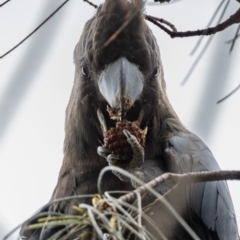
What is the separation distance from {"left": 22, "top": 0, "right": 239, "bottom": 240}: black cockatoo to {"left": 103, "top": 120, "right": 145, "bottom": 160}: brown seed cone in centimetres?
3

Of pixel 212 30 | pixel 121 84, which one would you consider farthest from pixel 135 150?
pixel 212 30

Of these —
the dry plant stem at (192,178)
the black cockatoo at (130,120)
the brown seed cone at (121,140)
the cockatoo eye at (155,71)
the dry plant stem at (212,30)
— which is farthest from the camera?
the cockatoo eye at (155,71)

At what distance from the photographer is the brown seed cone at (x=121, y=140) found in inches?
100

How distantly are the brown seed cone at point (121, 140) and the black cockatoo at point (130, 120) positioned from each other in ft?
0.10

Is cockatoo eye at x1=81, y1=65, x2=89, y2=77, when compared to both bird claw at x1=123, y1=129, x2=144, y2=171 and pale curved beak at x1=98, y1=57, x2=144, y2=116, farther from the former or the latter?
bird claw at x1=123, y1=129, x2=144, y2=171

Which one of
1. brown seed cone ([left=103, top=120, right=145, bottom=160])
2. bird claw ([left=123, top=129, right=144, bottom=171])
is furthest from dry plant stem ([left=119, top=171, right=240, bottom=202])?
brown seed cone ([left=103, top=120, right=145, bottom=160])

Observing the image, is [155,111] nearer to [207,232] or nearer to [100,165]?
[100,165]

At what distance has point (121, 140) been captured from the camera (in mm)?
2549

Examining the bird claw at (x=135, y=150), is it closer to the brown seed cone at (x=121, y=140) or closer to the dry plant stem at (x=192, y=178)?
the brown seed cone at (x=121, y=140)

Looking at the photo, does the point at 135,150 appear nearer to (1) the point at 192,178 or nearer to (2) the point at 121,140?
(2) the point at 121,140

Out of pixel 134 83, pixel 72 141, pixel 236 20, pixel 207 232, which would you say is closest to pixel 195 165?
pixel 207 232

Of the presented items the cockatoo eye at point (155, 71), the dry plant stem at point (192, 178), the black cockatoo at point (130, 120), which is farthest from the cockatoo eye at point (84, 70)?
the dry plant stem at point (192, 178)

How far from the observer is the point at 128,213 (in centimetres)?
129

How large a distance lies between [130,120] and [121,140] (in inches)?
18.0
